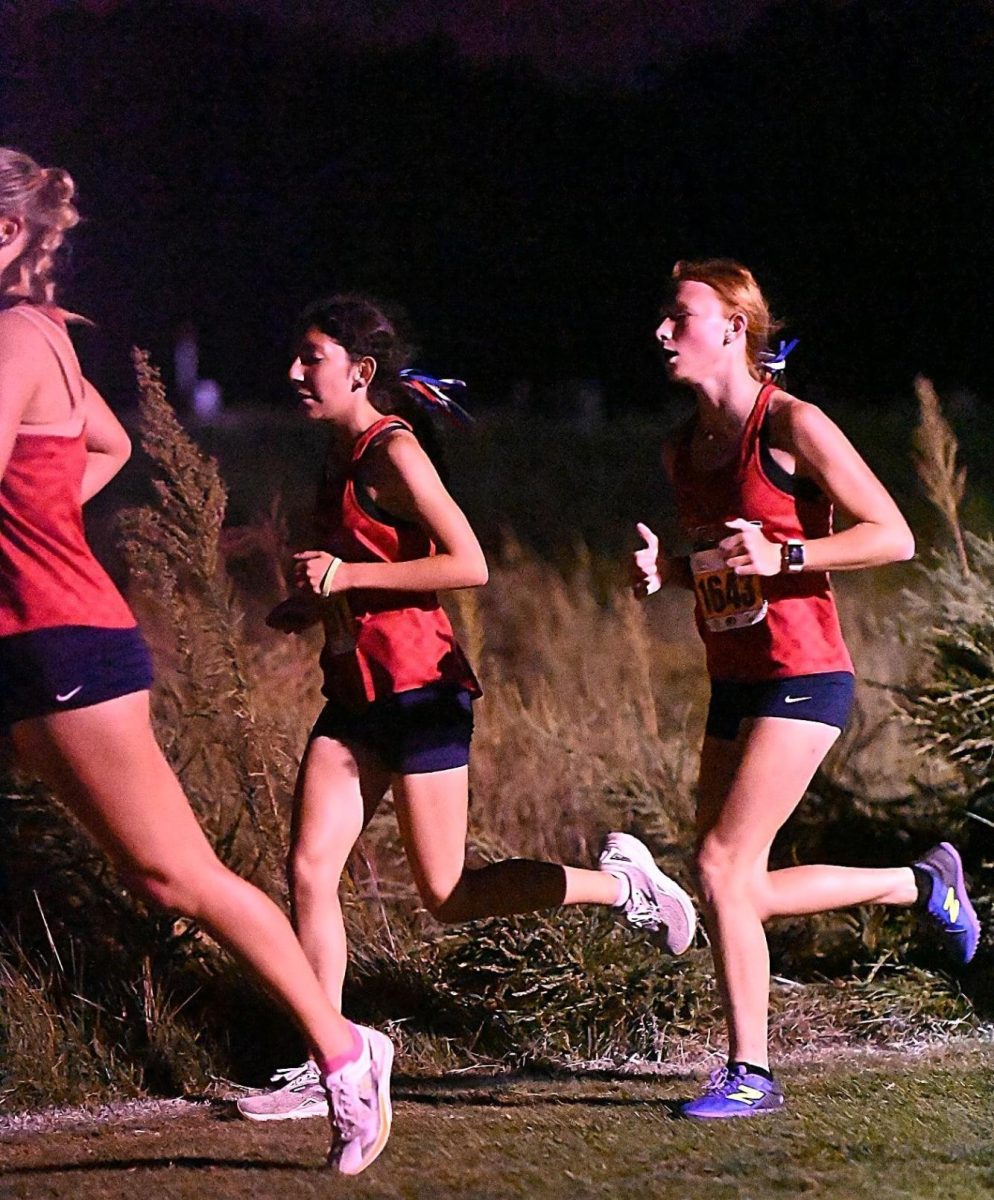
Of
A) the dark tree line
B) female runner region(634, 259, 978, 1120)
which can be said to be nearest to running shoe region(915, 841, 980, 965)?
female runner region(634, 259, 978, 1120)

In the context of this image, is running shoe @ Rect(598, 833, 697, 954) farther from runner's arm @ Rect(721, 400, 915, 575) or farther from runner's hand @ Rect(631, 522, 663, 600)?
runner's arm @ Rect(721, 400, 915, 575)

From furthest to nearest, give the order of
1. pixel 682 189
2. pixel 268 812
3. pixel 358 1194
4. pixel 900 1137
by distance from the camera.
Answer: pixel 682 189 → pixel 268 812 → pixel 900 1137 → pixel 358 1194

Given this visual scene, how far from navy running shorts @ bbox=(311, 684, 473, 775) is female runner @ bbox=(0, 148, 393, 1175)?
2.35 ft

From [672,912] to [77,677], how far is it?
191 centimetres

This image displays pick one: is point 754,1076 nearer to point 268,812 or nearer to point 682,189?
point 268,812

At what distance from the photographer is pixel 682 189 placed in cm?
1433

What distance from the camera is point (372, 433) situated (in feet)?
14.5

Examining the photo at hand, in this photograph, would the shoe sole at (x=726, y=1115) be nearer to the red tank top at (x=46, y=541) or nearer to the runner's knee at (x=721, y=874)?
the runner's knee at (x=721, y=874)

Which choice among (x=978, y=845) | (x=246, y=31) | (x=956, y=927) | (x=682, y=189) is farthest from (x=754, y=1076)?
(x=682, y=189)

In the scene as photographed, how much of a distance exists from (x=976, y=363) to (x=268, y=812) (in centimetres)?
1100

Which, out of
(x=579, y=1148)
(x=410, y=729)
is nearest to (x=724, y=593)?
(x=410, y=729)

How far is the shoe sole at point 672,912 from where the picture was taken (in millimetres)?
4867

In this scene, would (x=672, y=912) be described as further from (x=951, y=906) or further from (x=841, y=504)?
(x=841, y=504)

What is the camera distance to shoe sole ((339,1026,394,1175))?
382 cm
